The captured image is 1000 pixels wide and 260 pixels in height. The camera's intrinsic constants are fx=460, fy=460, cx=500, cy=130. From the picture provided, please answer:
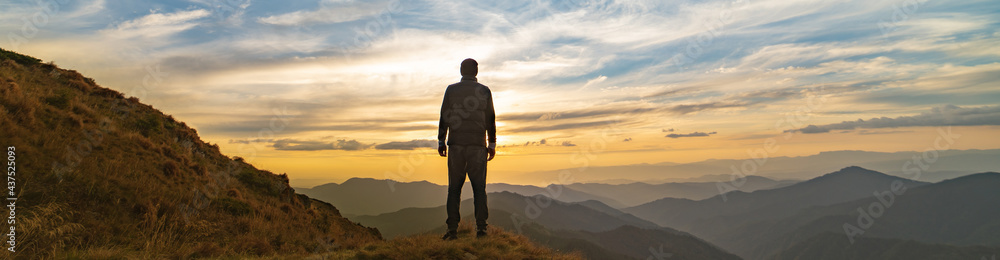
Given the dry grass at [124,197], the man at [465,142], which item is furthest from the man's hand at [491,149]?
the dry grass at [124,197]

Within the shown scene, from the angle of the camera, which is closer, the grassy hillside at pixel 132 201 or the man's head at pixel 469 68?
the grassy hillside at pixel 132 201

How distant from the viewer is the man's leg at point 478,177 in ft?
31.3

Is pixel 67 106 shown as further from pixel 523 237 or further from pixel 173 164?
pixel 523 237

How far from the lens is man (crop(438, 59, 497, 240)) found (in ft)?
31.3

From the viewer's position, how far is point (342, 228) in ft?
51.3

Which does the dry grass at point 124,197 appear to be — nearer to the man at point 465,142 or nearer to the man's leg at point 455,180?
the man's leg at point 455,180

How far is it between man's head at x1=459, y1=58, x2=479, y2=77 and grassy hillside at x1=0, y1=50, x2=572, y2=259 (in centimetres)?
354

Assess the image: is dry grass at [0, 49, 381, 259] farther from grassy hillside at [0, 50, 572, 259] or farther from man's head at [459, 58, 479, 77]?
man's head at [459, 58, 479, 77]

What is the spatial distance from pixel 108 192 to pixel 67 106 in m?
6.36

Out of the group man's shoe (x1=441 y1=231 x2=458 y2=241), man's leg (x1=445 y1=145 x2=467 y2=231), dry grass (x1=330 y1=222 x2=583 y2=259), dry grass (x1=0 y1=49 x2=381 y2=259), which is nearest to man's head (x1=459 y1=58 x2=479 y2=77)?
man's leg (x1=445 y1=145 x2=467 y2=231)

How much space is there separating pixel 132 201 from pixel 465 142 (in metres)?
7.39

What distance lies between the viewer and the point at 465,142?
9516 mm

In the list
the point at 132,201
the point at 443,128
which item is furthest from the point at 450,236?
the point at 132,201

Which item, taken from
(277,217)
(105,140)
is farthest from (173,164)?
(277,217)
